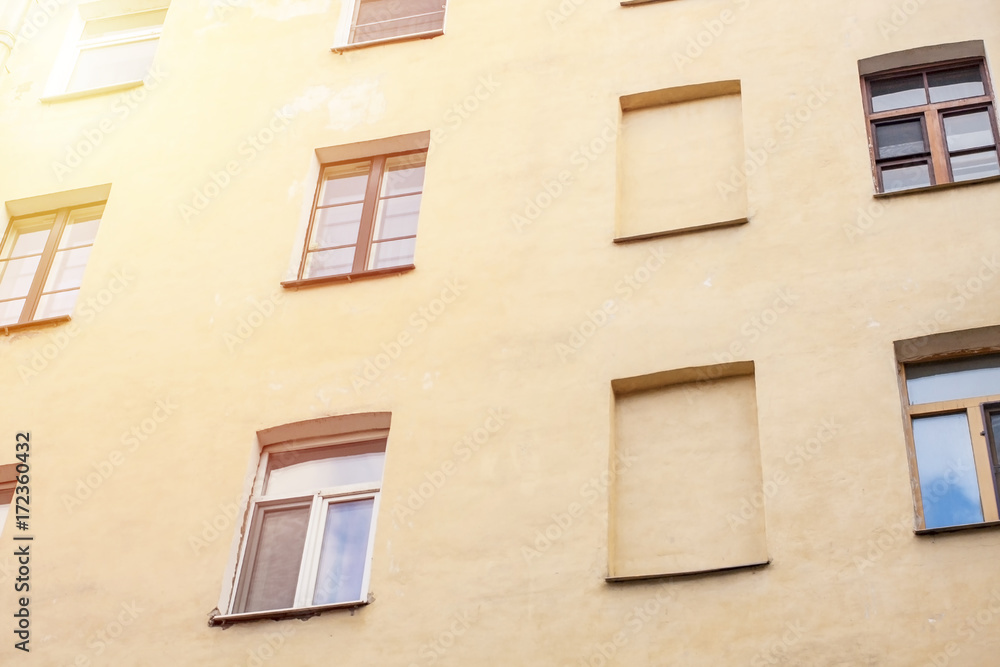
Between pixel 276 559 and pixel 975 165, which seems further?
pixel 975 165

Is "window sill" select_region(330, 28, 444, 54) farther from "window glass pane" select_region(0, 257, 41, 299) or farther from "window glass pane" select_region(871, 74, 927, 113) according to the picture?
"window glass pane" select_region(871, 74, 927, 113)

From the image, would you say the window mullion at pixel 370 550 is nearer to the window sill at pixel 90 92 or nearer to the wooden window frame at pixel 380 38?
the wooden window frame at pixel 380 38

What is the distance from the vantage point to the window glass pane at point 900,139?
12141 millimetres

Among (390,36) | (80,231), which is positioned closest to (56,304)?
(80,231)

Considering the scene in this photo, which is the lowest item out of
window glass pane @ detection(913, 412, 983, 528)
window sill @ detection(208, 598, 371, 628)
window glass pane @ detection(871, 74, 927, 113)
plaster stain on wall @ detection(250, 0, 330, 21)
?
window sill @ detection(208, 598, 371, 628)

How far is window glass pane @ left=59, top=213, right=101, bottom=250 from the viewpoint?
1445 centimetres

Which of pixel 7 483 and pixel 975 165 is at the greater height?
pixel 975 165

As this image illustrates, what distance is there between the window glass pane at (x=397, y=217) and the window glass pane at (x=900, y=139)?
460 centimetres

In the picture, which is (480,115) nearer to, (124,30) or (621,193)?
(621,193)

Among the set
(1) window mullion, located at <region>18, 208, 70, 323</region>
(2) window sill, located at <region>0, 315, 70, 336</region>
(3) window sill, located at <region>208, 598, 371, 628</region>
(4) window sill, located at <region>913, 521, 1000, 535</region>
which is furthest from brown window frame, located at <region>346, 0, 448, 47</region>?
(4) window sill, located at <region>913, 521, 1000, 535</region>

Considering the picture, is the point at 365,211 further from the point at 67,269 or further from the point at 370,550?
the point at 370,550

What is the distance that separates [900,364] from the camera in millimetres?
10578

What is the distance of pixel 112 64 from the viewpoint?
16312mm

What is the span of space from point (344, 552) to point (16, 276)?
18.9 feet
